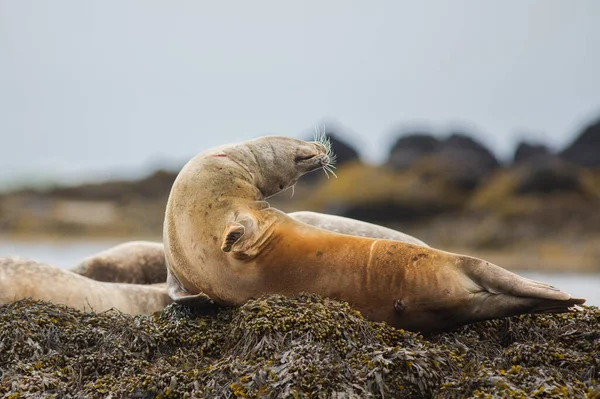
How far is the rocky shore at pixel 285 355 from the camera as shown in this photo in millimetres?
4262

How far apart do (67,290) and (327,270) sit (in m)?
2.35

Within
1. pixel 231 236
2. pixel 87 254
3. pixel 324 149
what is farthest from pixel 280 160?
pixel 87 254

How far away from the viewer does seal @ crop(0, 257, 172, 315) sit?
6.26 metres

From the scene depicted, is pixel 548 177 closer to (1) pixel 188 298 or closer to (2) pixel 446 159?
(2) pixel 446 159

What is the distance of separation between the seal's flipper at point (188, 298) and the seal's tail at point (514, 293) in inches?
69.2

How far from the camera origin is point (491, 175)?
24.6 metres

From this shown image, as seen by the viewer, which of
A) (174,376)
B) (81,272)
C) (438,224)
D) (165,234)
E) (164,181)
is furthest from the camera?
(164,181)

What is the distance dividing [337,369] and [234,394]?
56cm

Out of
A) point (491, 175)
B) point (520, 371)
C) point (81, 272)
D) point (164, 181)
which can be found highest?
point (520, 371)

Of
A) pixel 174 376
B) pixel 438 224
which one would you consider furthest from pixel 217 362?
pixel 438 224

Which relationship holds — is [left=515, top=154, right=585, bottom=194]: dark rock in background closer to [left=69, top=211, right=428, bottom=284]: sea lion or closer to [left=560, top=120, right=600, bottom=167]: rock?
[left=560, top=120, right=600, bottom=167]: rock

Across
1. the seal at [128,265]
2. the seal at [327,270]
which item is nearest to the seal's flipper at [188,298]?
the seal at [327,270]

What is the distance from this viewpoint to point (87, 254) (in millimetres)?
15594

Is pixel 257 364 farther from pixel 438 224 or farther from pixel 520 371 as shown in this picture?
pixel 438 224
